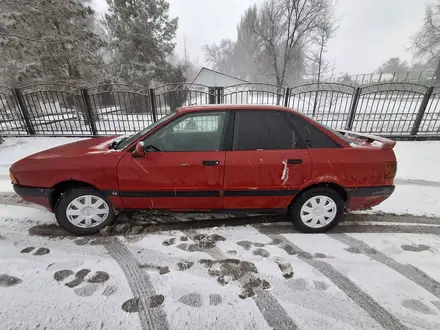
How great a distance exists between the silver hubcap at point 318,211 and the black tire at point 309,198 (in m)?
0.03

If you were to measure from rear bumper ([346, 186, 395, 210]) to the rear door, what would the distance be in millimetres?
646

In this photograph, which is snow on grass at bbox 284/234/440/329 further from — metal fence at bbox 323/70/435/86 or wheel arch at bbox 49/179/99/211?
metal fence at bbox 323/70/435/86

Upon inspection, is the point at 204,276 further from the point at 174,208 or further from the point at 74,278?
the point at 74,278

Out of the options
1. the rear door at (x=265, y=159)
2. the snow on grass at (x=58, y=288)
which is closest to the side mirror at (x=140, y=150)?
the rear door at (x=265, y=159)

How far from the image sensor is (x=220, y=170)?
2.39 m

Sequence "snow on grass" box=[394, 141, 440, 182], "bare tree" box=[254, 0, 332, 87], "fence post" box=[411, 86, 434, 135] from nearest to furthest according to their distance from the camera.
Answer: "snow on grass" box=[394, 141, 440, 182] < "fence post" box=[411, 86, 434, 135] < "bare tree" box=[254, 0, 332, 87]

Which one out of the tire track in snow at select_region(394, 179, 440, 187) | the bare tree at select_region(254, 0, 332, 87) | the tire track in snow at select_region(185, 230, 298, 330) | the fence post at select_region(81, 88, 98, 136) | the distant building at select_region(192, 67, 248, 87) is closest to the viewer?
the tire track in snow at select_region(185, 230, 298, 330)

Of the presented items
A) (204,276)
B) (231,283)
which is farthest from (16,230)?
(231,283)

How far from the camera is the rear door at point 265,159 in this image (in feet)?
7.79

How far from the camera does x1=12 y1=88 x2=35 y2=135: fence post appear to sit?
21.9 ft

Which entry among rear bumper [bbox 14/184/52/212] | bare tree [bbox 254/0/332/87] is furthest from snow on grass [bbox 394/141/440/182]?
bare tree [bbox 254/0/332/87]


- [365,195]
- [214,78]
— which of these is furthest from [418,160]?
[214,78]

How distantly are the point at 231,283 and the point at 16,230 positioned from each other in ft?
9.40

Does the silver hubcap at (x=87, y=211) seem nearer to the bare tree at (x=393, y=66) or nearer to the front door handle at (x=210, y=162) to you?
the front door handle at (x=210, y=162)
